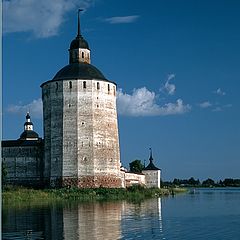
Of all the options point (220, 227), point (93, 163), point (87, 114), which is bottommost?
point (220, 227)

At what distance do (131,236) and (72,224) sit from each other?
3.06m

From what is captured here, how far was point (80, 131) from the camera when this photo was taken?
125 feet

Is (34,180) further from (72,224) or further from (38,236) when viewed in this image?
(38,236)

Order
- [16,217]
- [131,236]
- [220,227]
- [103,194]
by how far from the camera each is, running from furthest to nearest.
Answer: [103,194] → [16,217] → [220,227] → [131,236]

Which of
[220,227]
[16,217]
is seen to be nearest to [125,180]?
[16,217]

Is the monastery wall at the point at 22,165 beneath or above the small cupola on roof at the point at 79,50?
beneath

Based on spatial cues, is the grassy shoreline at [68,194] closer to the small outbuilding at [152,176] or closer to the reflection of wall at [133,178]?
the reflection of wall at [133,178]

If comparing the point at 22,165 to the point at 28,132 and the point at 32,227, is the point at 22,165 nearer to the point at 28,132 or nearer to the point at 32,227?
the point at 28,132

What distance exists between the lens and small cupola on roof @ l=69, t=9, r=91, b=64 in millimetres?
40750

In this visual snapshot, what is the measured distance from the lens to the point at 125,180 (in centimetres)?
4409

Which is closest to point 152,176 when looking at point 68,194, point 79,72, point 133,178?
point 133,178

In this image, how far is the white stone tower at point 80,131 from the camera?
37875mm

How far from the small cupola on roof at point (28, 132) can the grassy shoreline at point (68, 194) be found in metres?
17.5

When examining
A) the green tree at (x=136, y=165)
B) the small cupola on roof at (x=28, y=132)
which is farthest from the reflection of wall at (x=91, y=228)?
the green tree at (x=136, y=165)
